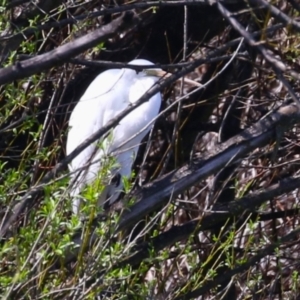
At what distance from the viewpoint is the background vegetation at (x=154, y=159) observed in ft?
6.97

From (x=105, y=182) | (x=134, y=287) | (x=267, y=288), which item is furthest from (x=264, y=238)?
(x=105, y=182)

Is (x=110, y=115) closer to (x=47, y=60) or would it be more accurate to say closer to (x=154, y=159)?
(x=154, y=159)

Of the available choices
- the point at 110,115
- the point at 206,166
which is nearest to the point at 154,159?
the point at 110,115

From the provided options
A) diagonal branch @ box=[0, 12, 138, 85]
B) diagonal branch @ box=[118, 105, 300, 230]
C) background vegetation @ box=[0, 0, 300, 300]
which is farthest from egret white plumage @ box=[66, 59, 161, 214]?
diagonal branch @ box=[0, 12, 138, 85]

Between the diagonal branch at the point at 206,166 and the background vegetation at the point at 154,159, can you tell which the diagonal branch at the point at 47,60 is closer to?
the background vegetation at the point at 154,159

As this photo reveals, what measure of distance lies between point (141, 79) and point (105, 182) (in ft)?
5.56

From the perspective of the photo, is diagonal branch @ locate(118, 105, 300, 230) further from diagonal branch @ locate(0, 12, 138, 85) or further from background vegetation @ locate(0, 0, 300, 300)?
diagonal branch @ locate(0, 12, 138, 85)

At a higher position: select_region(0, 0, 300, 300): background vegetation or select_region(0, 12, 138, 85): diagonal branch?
select_region(0, 12, 138, 85): diagonal branch

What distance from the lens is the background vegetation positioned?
2.12 metres

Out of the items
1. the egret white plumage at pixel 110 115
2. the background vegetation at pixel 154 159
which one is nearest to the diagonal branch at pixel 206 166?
the background vegetation at pixel 154 159

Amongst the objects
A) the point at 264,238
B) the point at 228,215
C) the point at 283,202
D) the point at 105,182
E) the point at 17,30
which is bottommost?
the point at 283,202

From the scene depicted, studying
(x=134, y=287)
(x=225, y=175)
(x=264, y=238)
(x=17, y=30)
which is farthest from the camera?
(x=225, y=175)

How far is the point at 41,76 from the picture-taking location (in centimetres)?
275

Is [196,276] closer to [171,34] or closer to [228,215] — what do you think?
[228,215]
